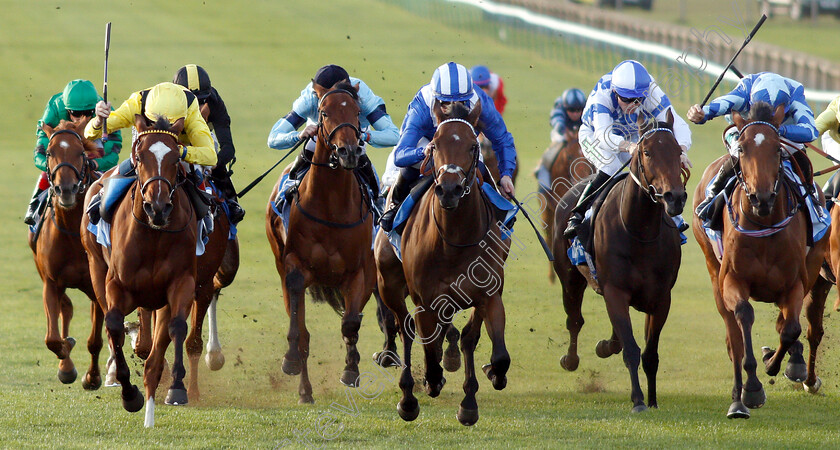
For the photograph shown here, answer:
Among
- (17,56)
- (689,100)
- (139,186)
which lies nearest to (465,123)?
(139,186)

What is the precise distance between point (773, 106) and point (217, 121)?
3.95 m

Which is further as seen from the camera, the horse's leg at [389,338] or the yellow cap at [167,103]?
the horse's leg at [389,338]

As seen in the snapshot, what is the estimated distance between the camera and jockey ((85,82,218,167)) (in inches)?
291

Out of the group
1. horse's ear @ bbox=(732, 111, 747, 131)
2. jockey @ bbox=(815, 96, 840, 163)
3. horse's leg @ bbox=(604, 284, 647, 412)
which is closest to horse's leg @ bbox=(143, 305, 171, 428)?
horse's leg @ bbox=(604, 284, 647, 412)

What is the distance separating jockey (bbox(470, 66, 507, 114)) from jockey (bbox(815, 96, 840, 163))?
4.65 m

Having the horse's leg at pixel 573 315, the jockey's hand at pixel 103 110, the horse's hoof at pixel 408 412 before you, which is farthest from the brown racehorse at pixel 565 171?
the jockey's hand at pixel 103 110

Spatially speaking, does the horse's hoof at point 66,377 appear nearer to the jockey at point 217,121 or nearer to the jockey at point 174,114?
the jockey at point 217,121

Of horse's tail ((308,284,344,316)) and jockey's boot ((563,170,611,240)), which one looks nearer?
jockey's boot ((563,170,611,240))

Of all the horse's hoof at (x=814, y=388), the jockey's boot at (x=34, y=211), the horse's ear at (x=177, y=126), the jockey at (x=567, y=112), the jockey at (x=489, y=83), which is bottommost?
the horse's hoof at (x=814, y=388)

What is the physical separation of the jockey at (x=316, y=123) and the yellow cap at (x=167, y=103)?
0.98 m

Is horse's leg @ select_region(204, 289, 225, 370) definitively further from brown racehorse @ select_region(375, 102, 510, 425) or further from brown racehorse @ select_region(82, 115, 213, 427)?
brown racehorse @ select_region(375, 102, 510, 425)

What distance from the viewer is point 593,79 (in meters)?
Answer: 24.3

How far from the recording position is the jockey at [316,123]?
26.9 ft

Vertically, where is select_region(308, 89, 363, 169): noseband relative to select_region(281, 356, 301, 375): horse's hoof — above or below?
above
